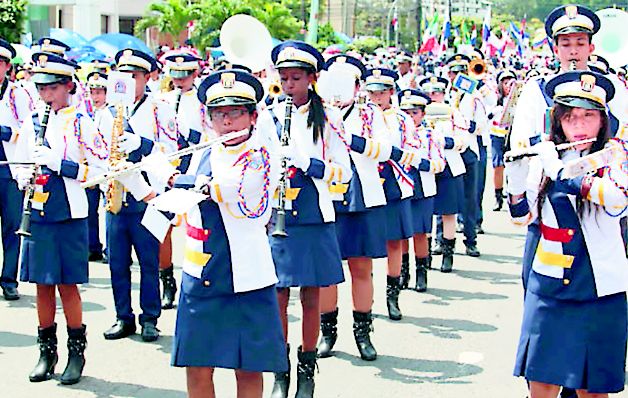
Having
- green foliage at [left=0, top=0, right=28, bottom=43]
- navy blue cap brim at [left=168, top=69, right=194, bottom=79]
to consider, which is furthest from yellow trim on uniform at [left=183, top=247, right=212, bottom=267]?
green foliage at [left=0, top=0, right=28, bottom=43]

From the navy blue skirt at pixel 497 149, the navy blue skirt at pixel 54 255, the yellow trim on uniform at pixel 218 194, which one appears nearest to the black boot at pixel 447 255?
the navy blue skirt at pixel 497 149

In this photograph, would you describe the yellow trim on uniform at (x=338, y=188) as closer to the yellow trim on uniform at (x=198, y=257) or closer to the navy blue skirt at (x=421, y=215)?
the yellow trim on uniform at (x=198, y=257)

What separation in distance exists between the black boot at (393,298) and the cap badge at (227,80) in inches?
158

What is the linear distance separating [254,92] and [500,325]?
4353mm

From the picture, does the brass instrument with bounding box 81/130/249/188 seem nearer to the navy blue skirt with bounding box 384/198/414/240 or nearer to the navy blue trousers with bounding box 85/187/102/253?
the navy blue skirt with bounding box 384/198/414/240

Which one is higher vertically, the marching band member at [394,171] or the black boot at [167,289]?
the marching band member at [394,171]

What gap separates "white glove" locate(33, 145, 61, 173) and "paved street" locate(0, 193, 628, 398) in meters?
1.47

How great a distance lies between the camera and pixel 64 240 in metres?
6.98

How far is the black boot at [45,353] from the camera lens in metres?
6.99

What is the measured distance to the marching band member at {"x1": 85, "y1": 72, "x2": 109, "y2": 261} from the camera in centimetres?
988

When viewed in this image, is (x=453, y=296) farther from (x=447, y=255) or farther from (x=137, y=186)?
(x=137, y=186)

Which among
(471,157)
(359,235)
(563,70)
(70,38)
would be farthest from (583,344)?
(70,38)

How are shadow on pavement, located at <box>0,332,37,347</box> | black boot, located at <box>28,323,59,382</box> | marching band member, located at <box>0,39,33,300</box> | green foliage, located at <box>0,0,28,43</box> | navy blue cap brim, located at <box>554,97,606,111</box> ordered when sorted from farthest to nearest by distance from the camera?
green foliage, located at <box>0,0,28,43</box> → marching band member, located at <box>0,39,33,300</box> → shadow on pavement, located at <box>0,332,37,347</box> → black boot, located at <box>28,323,59,382</box> → navy blue cap brim, located at <box>554,97,606,111</box>

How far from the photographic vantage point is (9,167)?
9516 millimetres
